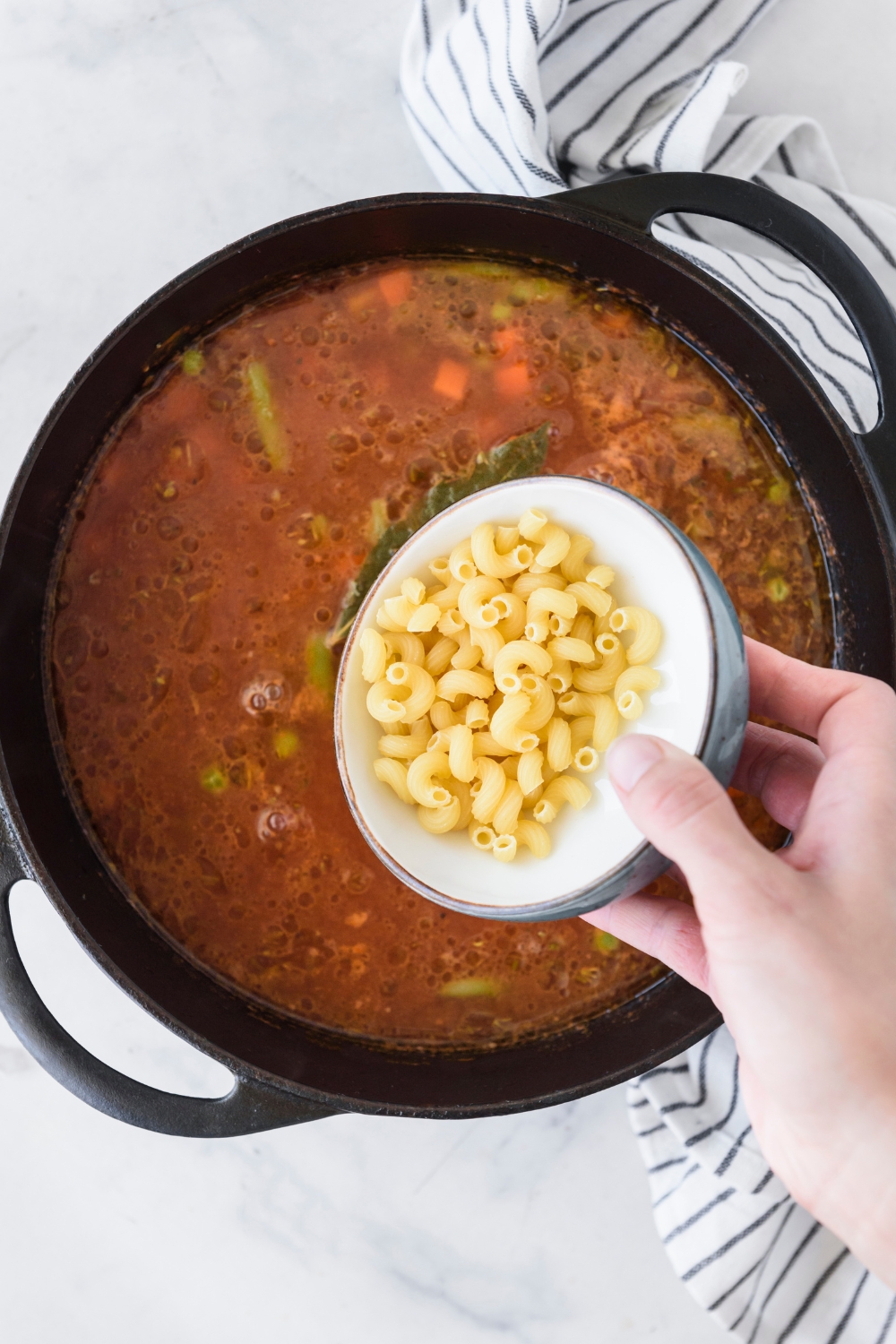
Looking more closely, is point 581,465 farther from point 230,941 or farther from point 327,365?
point 230,941

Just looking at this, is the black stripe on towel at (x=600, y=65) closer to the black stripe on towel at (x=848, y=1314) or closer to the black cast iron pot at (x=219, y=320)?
the black cast iron pot at (x=219, y=320)

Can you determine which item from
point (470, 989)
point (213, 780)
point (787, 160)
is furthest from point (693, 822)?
point (787, 160)

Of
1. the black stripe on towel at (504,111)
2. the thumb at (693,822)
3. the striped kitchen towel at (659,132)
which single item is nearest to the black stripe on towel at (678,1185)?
the thumb at (693,822)

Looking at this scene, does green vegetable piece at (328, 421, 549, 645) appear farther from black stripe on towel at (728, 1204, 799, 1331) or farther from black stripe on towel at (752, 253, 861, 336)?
black stripe on towel at (728, 1204, 799, 1331)

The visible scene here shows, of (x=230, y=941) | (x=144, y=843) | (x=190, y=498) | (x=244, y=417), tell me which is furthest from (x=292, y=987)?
(x=244, y=417)

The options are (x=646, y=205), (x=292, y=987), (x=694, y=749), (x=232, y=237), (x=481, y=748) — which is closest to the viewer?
(x=694, y=749)

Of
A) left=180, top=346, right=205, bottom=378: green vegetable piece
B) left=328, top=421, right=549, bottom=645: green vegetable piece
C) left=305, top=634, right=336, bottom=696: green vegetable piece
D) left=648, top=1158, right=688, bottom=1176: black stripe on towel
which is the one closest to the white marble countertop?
left=648, top=1158, right=688, bottom=1176: black stripe on towel
